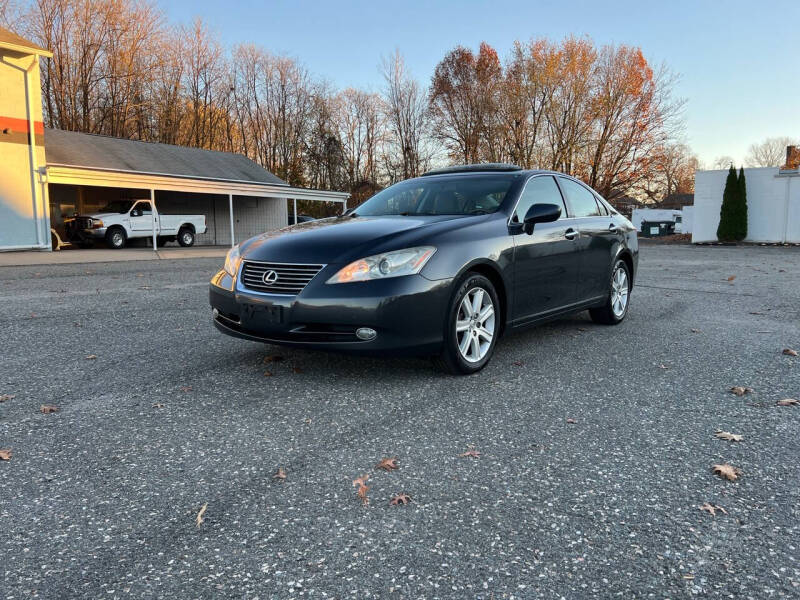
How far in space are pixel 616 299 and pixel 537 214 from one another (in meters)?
2.27

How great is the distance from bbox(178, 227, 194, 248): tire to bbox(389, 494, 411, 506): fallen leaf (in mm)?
26188

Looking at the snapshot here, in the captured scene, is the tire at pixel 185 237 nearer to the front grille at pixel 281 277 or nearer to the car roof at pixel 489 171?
the car roof at pixel 489 171

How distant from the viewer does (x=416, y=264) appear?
4.05 metres

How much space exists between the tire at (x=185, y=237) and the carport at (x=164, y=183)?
6.24 ft

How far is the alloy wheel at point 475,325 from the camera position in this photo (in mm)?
4359

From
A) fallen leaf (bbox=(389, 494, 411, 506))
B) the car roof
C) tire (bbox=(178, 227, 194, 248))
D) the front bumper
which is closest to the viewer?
fallen leaf (bbox=(389, 494, 411, 506))

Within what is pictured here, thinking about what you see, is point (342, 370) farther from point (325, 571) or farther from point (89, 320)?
point (89, 320)

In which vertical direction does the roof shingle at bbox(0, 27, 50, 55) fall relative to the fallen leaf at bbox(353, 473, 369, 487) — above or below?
above

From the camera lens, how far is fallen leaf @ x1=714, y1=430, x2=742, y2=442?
3.23 meters

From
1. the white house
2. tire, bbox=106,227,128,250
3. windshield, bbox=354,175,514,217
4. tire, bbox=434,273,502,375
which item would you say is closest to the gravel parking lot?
tire, bbox=434,273,502,375

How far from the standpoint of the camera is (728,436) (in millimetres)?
3264

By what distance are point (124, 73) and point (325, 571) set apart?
41.9 meters

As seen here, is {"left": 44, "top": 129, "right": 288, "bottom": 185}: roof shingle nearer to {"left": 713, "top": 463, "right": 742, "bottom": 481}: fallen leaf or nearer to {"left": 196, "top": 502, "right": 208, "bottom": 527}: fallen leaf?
{"left": 196, "top": 502, "right": 208, "bottom": 527}: fallen leaf

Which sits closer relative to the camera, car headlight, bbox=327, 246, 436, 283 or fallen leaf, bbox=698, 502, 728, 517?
fallen leaf, bbox=698, 502, 728, 517
